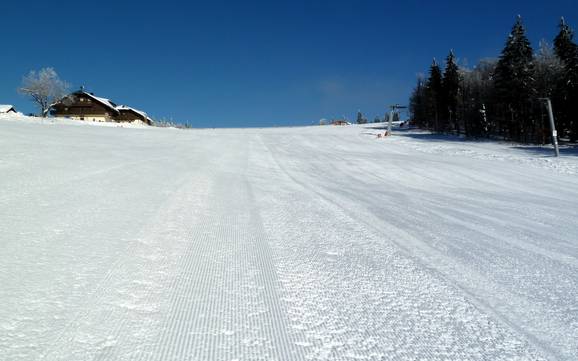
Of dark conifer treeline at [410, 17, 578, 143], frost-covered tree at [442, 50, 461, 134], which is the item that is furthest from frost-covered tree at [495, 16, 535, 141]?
frost-covered tree at [442, 50, 461, 134]

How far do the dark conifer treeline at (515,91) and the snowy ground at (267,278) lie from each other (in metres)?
35.2

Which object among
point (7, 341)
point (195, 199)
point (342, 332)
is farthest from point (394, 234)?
point (7, 341)

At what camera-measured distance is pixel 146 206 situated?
437 cm

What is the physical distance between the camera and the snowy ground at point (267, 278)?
171 cm

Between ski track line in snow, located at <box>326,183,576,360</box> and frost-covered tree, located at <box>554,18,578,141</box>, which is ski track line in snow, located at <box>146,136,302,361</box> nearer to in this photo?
ski track line in snow, located at <box>326,183,576,360</box>

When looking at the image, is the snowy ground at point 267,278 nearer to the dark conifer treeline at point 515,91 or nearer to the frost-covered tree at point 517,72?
the dark conifer treeline at point 515,91

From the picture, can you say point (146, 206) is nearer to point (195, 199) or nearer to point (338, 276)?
point (195, 199)

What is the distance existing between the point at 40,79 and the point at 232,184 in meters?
67.7

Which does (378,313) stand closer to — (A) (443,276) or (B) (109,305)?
(A) (443,276)

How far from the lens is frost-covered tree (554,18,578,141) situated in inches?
1342

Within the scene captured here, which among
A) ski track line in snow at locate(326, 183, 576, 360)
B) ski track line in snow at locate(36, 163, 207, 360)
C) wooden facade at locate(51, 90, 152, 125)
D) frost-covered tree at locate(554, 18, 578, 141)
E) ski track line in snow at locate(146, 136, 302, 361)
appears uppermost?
wooden facade at locate(51, 90, 152, 125)

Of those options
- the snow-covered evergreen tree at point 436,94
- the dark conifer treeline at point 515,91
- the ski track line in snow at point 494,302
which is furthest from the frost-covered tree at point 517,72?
the ski track line in snow at point 494,302

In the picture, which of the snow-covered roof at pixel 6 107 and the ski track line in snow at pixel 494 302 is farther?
the snow-covered roof at pixel 6 107

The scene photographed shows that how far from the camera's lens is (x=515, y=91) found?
36781 millimetres
